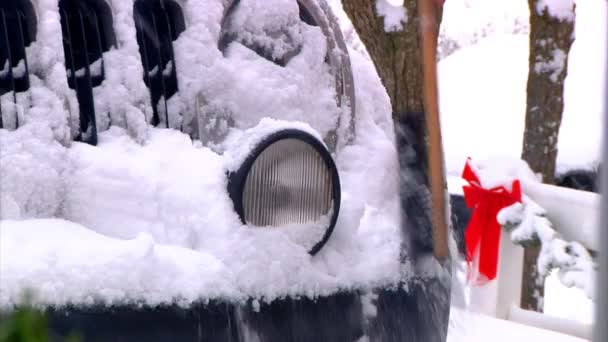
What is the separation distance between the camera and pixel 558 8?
517 cm

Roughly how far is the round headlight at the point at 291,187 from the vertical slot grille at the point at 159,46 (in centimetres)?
27

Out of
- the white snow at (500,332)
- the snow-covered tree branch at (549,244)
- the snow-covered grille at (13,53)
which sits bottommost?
the white snow at (500,332)

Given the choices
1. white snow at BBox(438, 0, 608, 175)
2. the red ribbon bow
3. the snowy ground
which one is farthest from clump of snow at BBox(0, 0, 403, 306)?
white snow at BBox(438, 0, 608, 175)

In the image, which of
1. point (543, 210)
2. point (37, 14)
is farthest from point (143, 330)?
point (543, 210)

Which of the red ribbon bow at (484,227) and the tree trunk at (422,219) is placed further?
the red ribbon bow at (484,227)

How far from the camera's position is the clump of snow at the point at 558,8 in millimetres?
5156

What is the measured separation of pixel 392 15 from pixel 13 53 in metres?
3.00

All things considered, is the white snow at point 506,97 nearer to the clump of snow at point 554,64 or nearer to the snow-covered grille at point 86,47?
the clump of snow at point 554,64

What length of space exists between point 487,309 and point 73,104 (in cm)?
282

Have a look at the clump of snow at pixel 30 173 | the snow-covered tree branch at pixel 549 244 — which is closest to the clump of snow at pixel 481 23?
the snow-covered tree branch at pixel 549 244

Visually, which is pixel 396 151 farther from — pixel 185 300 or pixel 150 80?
pixel 185 300

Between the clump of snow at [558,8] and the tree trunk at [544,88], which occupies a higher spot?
the clump of snow at [558,8]

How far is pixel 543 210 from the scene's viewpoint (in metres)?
4.16

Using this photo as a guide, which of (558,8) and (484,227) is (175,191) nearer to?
(484,227)
